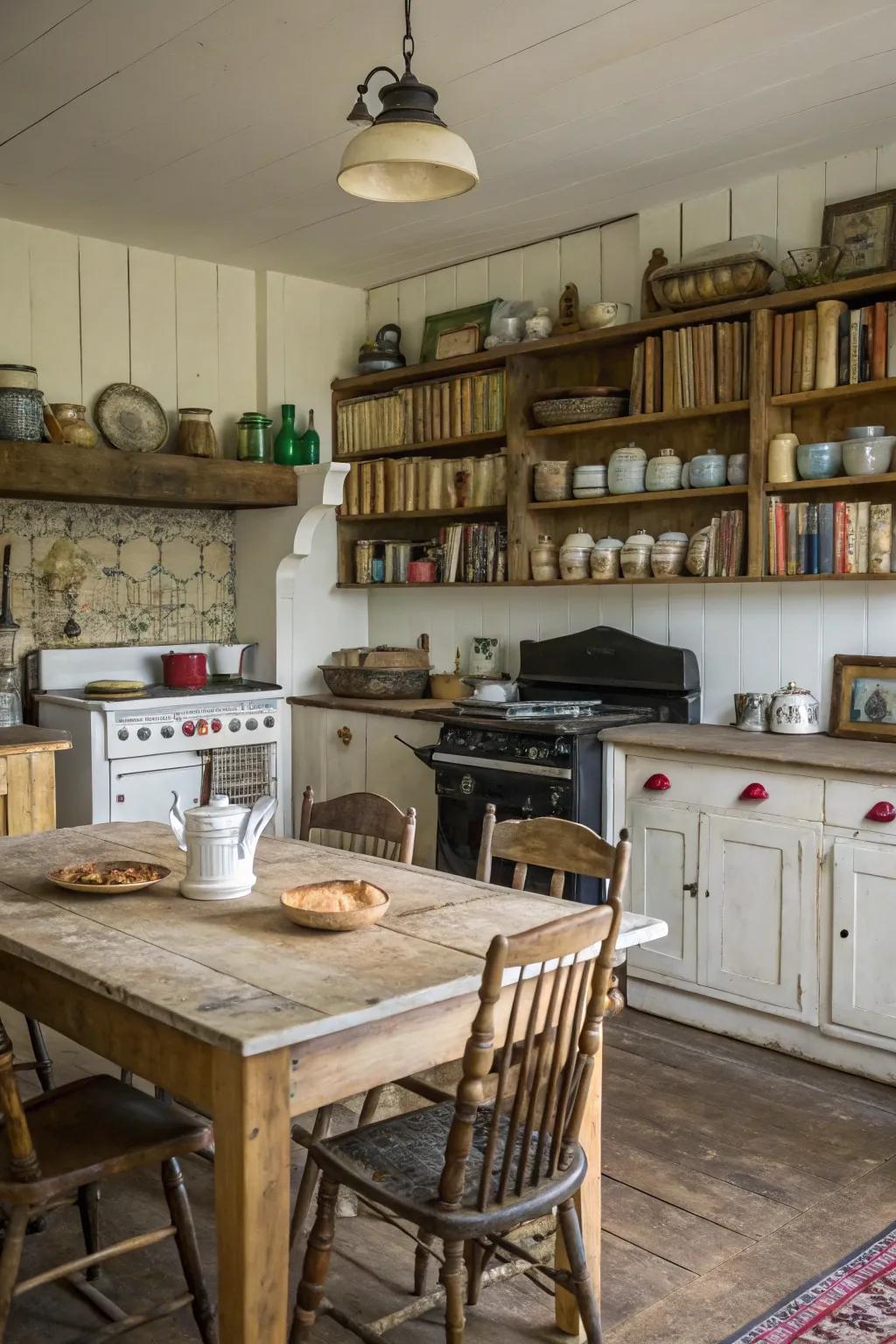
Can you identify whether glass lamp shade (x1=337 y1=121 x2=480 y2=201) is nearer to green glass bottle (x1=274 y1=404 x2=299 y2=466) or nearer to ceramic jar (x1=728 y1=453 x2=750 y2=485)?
ceramic jar (x1=728 y1=453 x2=750 y2=485)

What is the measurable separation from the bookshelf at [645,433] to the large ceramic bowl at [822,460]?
0.05 metres

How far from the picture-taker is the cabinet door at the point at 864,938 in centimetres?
348

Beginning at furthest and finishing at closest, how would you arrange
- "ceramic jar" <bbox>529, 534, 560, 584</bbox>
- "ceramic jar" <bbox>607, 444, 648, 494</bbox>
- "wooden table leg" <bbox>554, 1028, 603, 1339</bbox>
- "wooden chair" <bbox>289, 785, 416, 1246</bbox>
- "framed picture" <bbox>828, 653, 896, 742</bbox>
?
"ceramic jar" <bbox>529, 534, 560, 584</bbox>, "ceramic jar" <bbox>607, 444, 648, 494</bbox>, "framed picture" <bbox>828, 653, 896, 742</bbox>, "wooden chair" <bbox>289, 785, 416, 1246</bbox>, "wooden table leg" <bbox>554, 1028, 603, 1339</bbox>

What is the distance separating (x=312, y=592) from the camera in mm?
5984

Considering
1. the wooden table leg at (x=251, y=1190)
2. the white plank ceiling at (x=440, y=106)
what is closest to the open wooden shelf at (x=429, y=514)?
the white plank ceiling at (x=440, y=106)

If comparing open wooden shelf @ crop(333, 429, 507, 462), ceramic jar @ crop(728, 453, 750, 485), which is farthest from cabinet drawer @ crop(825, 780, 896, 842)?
open wooden shelf @ crop(333, 429, 507, 462)

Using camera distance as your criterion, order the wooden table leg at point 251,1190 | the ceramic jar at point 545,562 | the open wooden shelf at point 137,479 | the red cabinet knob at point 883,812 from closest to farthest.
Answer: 1. the wooden table leg at point 251,1190
2. the red cabinet knob at point 883,812
3. the open wooden shelf at point 137,479
4. the ceramic jar at point 545,562

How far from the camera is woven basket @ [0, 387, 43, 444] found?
480cm

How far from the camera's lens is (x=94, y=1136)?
6.93 ft

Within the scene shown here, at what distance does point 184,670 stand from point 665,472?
235 cm

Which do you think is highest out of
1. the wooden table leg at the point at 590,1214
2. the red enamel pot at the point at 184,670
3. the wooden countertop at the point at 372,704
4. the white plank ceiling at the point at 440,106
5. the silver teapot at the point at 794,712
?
the white plank ceiling at the point at 440,106

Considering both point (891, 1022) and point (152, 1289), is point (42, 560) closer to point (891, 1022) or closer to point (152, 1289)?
point (152, 1289)

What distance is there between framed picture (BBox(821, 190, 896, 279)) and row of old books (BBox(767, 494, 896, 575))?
79 cm

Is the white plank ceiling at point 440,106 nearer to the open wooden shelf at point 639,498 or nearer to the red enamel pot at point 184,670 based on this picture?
the open wooden shelf at point 639,498
